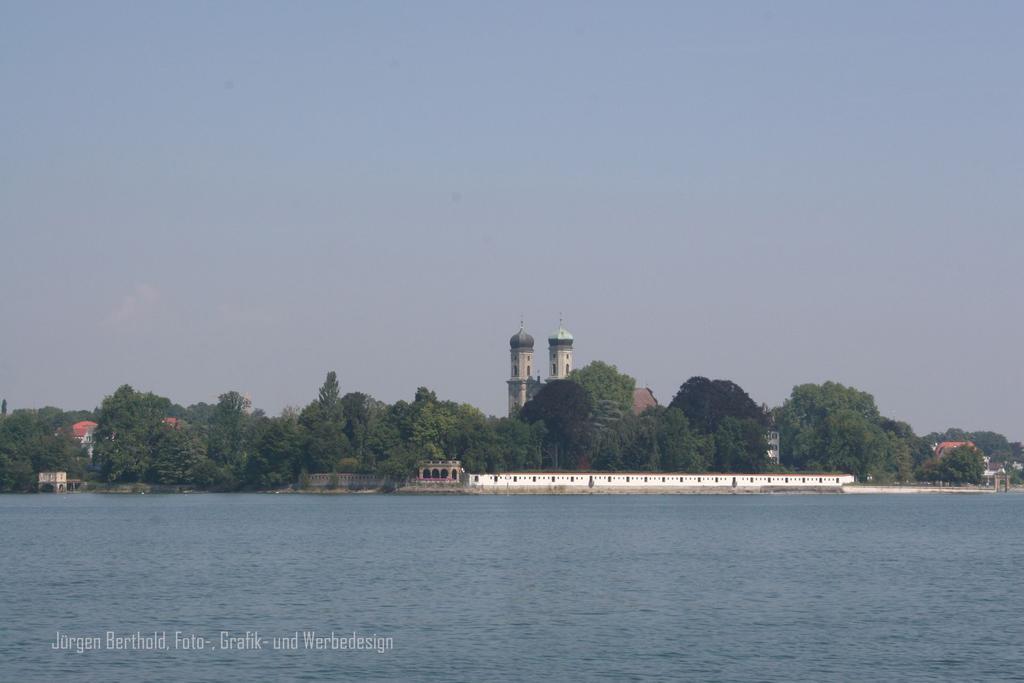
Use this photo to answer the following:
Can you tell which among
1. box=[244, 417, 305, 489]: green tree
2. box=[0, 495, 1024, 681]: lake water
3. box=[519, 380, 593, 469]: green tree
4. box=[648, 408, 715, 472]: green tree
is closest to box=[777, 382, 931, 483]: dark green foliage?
box=[648, 408, 715, 472]: green tree

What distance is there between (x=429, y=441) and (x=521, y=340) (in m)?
59.5

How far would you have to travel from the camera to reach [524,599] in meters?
41.8

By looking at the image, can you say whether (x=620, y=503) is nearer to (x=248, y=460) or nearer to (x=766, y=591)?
(x=248, y=460)

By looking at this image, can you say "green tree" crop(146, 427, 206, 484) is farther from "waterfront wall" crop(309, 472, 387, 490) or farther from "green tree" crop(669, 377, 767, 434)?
"green tree" crop(669, 377, 767, 434)

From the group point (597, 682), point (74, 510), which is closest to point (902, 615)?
point (597, 682)

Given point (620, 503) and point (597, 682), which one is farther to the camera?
point (620, 503)

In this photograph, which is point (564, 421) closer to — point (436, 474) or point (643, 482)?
point (643, 482)

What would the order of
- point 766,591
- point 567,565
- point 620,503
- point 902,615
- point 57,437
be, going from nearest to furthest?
point 902,615 → point 766,591 → point 567,565 → point 620,503 → point 57,437

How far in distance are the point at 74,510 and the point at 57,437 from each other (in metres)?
44.2

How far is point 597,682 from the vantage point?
95.8ft

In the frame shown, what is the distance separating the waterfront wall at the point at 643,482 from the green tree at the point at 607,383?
82.6ft

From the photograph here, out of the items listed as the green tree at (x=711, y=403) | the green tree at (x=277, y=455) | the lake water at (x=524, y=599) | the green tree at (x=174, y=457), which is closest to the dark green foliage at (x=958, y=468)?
the green tree at (x=711, y=403)

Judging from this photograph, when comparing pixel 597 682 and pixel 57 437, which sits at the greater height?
pixel 57 437

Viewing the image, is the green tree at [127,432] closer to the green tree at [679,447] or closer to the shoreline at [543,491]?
the shoreline at [543,491]
